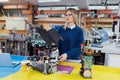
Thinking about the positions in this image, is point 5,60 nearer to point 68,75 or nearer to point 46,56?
point 46,56

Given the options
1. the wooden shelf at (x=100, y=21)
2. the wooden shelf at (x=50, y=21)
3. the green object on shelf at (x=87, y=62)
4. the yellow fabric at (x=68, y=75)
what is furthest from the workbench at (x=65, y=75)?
the wooden shelf at (x=50, y=21)

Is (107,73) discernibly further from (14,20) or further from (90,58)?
(14,20)

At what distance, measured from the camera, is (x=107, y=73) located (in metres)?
1.68

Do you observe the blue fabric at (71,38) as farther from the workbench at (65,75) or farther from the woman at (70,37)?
the workbench at (65,75)

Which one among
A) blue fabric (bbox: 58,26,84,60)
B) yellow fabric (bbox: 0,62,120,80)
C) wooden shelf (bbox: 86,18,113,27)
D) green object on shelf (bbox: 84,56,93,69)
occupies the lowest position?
yellow fabric (bbox: 0,62,120,80)

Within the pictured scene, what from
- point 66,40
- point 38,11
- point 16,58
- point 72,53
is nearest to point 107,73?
point 72,53

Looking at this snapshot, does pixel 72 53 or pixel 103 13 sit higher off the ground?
pixel 103 13

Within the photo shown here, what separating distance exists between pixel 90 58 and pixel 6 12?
949cm

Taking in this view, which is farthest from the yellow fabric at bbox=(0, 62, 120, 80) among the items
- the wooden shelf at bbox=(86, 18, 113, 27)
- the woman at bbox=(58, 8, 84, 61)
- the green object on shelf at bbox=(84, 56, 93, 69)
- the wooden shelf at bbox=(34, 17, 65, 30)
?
the wooden shelf at bbox=(34, 17, 65, 30)

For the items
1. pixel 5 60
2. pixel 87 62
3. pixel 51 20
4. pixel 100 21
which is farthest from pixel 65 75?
pixel 51 20

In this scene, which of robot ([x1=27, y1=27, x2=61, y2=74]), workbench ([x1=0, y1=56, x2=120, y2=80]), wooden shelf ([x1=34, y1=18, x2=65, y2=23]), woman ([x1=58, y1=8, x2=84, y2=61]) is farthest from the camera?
wooden shelf ([x1=34, y1=18, x2=65, y2=23])

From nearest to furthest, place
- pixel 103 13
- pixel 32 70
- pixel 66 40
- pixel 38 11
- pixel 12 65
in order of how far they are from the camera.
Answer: pixel 32 70 → pixel 12 65 → pixel 66 40 → pixel 103 13 → pixel 38 11

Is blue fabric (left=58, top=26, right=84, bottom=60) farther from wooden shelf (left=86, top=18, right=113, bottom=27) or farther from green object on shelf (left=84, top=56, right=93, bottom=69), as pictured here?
wooden shelf (left=86, top=18, right=113, bottom=27)

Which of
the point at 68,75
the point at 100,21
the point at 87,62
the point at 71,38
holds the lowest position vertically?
the point at 68,75
